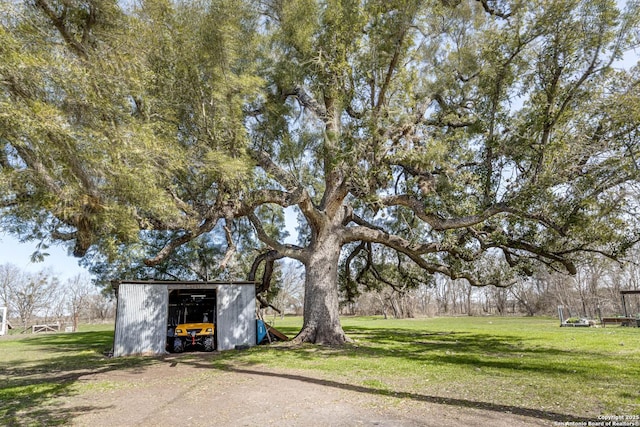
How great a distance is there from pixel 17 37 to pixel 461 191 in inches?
398

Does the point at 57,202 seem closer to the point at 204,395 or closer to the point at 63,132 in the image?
the point at 63,132

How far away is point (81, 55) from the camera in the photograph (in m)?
5.83

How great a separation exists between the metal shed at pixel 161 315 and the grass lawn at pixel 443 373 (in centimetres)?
Answer: 115

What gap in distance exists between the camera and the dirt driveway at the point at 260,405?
192 inches

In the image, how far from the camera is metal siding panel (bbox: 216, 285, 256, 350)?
46.6 feet

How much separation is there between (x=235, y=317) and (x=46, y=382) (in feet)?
22.2

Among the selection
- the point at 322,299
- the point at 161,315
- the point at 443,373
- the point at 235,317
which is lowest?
the point at 443,373

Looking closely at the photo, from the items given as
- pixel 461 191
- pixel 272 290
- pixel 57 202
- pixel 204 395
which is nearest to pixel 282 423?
pixel 204 395

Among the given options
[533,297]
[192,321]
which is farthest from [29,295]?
[533,297]

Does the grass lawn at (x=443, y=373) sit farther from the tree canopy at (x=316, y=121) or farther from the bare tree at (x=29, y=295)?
the bare tree at (x=29, y=295)

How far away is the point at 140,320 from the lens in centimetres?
1362

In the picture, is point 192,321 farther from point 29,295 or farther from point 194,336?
point 29,295

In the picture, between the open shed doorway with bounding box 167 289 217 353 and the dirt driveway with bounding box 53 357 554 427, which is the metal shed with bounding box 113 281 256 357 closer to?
the open shed doorway with bounding box 167 289 217 353

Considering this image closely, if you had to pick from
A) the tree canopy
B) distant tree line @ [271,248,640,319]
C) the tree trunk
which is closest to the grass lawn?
the tree trunk
